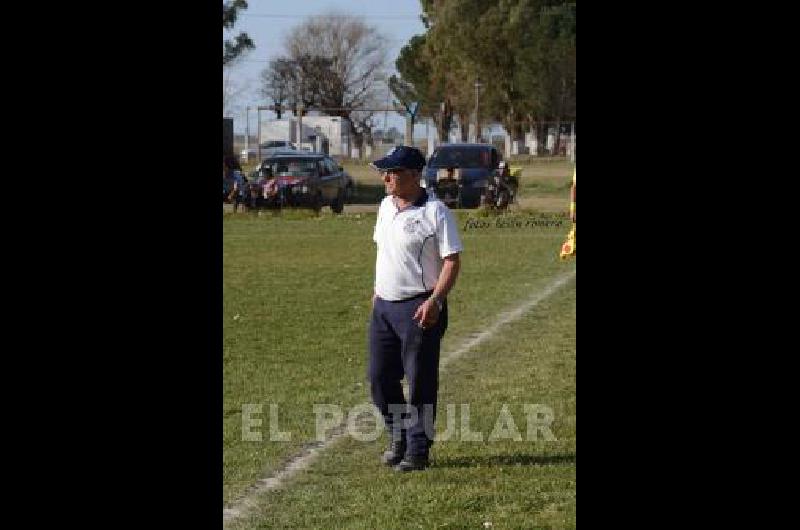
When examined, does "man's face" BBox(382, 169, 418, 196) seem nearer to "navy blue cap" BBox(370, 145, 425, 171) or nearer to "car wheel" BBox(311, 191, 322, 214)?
"navy blue cap" BBox(370, 145, 425, 171)

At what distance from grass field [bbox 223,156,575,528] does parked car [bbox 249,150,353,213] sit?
12.3m

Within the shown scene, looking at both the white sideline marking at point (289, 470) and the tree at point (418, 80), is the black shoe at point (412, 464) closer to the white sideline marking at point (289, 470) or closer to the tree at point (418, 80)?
the white sideline marking at point (289, 470)

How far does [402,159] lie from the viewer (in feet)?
27.0

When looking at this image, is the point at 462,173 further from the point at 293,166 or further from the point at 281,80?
the point at 281,80

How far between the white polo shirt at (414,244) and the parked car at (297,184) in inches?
1120

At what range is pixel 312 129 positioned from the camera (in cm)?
6253

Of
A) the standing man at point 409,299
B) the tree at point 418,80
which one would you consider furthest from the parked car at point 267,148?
the standing man at point 409,299

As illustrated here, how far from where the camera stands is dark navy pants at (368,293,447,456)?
27.7 feet

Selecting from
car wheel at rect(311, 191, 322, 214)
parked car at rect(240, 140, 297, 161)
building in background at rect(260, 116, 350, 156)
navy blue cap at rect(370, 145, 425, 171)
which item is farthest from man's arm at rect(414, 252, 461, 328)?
building in background at rect(260, 116, 350, 156)

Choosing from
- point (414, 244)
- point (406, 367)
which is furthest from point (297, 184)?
point (414, 244)
